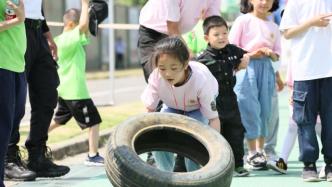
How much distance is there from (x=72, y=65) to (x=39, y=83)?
136cm

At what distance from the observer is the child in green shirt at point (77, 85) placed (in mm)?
7551

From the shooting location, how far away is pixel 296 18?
6.45 meters

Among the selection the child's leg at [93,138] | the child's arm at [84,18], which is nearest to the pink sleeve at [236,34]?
the child's arm at [84,18]

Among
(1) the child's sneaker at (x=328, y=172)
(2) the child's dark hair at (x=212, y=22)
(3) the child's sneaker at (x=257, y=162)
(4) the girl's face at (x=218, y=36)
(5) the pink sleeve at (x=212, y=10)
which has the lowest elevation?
(3) the child's sneaker at (x=257, y=162)

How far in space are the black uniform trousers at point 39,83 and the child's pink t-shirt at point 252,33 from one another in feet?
5.97

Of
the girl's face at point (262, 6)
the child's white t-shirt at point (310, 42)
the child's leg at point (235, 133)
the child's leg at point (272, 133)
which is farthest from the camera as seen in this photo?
the child's leg at point (272, 133)

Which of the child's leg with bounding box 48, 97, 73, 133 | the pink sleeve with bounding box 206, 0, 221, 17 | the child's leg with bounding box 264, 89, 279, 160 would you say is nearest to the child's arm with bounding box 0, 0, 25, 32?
the pink sleeve with bounding box 206, 0, 221, 17

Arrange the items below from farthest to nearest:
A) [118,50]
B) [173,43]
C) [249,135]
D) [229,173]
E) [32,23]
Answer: [118,50] → [249,135] → [32,23] → [173,43] → [229,173]

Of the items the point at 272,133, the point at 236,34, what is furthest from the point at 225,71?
the point at 272,133

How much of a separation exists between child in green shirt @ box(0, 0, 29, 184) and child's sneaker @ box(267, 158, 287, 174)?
2.56 metres

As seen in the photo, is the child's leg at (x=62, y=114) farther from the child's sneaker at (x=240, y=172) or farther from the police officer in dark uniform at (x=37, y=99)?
the child's sneaker at (x=240, y=172)

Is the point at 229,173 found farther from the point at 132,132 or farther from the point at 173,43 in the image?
the point at 173,43

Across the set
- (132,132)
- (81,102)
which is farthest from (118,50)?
(132,132)

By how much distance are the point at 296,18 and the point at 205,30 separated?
2.57 feet
